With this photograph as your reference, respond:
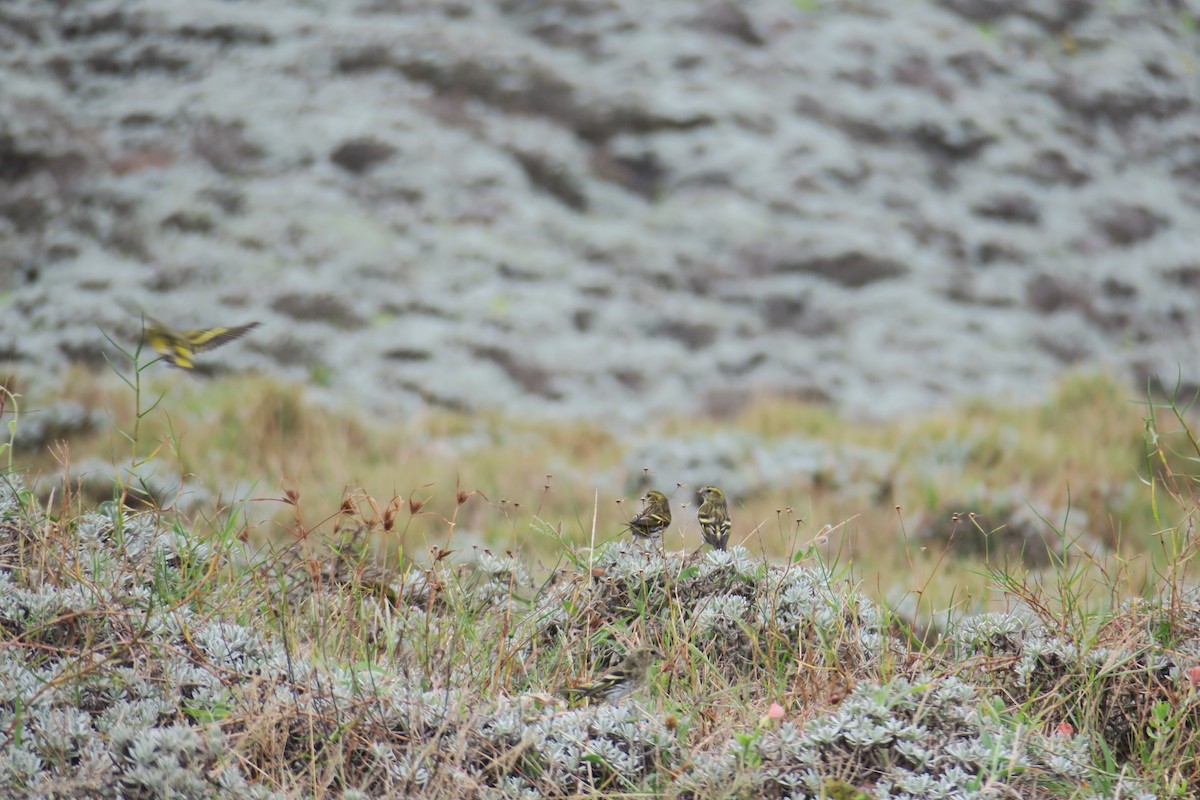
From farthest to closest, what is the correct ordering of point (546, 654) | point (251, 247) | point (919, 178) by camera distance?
1. point (919, 178)
2. point (251, 247)
3. point (546, 654)

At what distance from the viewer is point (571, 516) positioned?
19.8 ft

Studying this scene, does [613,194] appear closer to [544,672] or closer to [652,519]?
[652,519]

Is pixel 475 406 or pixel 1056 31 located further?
pixel 1056 31

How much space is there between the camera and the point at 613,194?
12.8 m

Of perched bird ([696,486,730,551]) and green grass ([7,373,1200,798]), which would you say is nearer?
green grass ([7,373,1200,798])

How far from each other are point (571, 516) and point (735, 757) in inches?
149

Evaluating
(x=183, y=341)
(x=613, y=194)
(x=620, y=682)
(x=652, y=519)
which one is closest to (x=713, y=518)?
(x=652, y=519)

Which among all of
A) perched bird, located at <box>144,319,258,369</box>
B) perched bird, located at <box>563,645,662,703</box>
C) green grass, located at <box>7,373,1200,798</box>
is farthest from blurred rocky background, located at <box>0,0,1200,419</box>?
perched bird, located at <box>563,645,662,703</box>

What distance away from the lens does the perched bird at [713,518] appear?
305 cm

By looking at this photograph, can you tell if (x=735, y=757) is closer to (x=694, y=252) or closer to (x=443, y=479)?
(x=443, y=479)

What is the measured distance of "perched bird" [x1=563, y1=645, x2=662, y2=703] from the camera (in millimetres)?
2605

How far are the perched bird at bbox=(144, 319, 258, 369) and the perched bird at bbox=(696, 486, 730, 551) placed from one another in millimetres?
1697

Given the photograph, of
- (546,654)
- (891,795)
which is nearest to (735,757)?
(891,795)

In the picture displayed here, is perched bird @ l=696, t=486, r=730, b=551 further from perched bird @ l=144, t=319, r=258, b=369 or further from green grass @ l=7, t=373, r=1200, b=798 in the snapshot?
perched bird @ l=144, t=319, r=258, b=369
